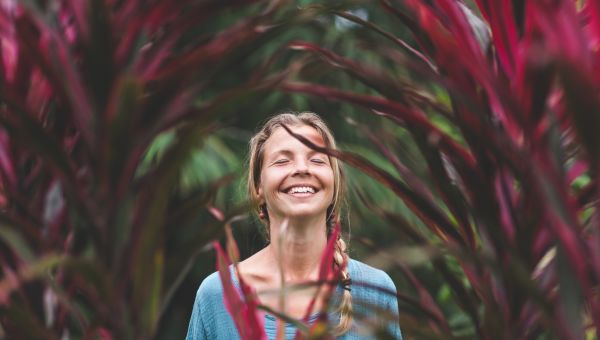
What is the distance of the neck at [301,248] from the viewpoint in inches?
66.5

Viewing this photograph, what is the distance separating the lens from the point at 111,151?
1.90 feet

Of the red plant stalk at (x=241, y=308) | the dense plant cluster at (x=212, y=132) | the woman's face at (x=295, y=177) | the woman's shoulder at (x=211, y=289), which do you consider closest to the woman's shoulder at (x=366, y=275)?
the woman's face at (x=295, y=177)

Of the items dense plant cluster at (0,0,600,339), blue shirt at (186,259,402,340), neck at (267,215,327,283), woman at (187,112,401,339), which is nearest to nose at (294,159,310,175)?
woman at (187,112,401,339)

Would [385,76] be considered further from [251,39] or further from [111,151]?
[111,151]

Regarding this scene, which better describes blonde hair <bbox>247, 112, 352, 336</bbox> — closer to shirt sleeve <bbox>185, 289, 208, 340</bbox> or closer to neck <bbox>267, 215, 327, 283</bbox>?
neck <bbox>267, 215, 327, 283</bbox>

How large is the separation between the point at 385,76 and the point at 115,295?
0.27 meters

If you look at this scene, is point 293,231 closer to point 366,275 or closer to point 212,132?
point 366,275

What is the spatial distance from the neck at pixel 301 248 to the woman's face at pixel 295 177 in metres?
0.06

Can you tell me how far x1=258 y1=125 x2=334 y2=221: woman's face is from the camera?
1602mm

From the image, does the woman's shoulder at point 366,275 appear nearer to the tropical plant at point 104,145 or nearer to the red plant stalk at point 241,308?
the red plant stalk at point 241,308

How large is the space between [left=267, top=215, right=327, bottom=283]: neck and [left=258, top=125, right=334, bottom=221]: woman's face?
6 centimetres

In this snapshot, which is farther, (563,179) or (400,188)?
(400,188)

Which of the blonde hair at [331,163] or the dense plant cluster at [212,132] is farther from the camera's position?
the blonde hair at [331,163]

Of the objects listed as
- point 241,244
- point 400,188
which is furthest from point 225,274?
point 241,244
